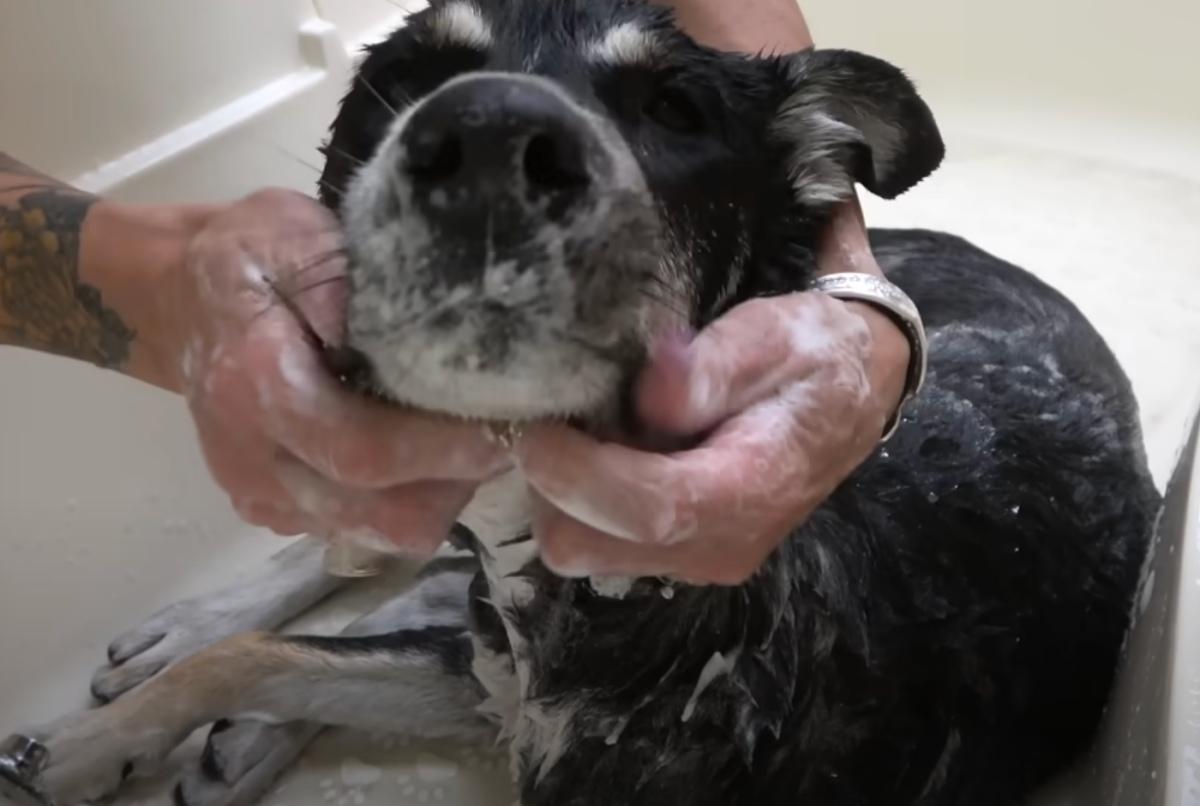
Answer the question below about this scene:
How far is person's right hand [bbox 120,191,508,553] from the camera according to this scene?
35.8 inches

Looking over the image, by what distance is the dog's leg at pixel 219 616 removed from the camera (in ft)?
6.49

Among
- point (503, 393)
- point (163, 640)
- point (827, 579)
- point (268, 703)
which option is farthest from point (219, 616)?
point (503, 393)

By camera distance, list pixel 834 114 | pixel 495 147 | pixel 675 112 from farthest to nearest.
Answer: pixel 834 114 → pixel 675 112 → pixel 495 147

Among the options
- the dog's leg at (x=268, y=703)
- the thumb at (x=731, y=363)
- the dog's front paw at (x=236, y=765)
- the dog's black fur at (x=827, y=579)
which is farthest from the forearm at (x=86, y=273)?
the dog's front paw at (x=236, y=765)

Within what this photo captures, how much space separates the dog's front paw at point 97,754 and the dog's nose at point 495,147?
4.06ft

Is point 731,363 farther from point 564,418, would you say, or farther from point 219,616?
point 219,616

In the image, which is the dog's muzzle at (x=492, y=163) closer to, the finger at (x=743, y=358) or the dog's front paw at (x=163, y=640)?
the finger at (x=743, y=358)

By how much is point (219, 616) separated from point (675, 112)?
4.15ft

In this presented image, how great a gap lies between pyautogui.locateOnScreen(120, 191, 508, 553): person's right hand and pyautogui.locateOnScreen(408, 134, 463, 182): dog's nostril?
0.51ft

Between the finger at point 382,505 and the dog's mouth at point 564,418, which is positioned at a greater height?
the dog's mouth at point 564,418

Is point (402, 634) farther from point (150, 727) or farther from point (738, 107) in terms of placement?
point (738, 107)

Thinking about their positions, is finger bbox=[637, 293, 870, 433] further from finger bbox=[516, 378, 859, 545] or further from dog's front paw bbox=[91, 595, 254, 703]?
dog's front paw bbox=[91, 595, 254, 703]

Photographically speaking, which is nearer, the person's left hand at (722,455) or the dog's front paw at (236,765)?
the person's left hand at (722,455)

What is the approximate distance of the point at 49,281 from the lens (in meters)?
1.35
